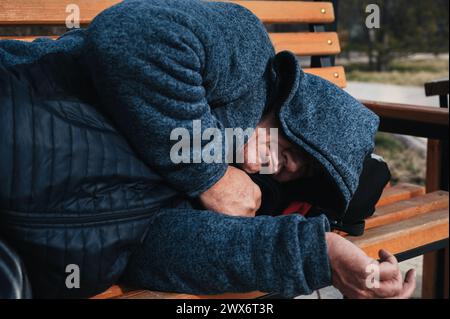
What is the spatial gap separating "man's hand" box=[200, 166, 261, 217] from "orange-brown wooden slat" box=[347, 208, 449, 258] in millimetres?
345

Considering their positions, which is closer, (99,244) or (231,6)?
(99,244)

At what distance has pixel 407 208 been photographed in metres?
2.05

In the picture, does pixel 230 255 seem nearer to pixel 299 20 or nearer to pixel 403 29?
pixel 299 20

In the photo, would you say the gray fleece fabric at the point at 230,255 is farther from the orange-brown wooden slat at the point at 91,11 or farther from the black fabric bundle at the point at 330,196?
the orange-brown wooden slat at the point at 91,11

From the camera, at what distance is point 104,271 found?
4.59 feet

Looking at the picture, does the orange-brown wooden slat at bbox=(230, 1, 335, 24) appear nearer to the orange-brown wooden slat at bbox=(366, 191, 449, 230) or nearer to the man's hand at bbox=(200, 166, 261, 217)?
the orange-brown wooden slat at bbox=(366, 191, 449, 230)

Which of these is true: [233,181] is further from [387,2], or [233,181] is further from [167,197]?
[387,2]

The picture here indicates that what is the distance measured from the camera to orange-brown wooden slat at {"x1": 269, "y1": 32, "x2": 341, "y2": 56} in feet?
8.95

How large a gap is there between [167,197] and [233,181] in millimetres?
168

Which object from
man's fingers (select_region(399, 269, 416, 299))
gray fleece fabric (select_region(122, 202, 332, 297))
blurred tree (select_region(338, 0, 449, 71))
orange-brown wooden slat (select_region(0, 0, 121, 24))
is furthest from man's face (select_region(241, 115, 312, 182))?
blurred tree (select_region(338, 0, 449, 71))

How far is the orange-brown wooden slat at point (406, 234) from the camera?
1.76m

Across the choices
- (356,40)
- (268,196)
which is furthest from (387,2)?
(268,196)

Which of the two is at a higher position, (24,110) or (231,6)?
(231,6)

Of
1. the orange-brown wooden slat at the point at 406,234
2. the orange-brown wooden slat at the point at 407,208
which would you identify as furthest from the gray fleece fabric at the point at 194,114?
Answer: the orange-brown wooden slat at the point at 407,208
